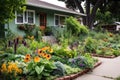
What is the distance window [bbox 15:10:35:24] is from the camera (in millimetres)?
16492

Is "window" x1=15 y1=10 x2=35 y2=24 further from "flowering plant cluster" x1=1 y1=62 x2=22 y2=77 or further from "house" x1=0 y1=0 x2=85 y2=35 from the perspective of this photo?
"flowering plant cluster" x1=1 y1=62 x2=22 y2=77

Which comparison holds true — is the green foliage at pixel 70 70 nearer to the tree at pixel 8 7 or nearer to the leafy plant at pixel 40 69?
the leafy plant at pixel 40 69

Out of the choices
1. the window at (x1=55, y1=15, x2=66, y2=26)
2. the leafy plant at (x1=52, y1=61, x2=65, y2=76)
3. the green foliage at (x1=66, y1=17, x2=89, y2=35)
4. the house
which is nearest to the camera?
the leafy plant at (x1=52, y1=61, x2=65, y2=76)

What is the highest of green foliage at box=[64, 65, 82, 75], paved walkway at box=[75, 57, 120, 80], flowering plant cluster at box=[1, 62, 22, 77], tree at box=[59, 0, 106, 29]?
tree at box=[59, 0, 106, 29]

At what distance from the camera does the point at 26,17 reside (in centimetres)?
1739

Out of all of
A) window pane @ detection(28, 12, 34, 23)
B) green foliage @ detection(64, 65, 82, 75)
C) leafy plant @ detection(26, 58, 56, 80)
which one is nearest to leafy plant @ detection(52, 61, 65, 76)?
leafy plant @ detection(26, 58, 56, 80)

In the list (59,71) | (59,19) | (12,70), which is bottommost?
(59,71)

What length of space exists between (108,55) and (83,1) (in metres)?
24.5

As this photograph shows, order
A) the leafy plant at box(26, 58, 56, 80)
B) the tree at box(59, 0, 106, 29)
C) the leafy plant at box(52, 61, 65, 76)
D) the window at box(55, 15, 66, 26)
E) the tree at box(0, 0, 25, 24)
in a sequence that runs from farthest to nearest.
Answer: the tree at box(59, 0, 106, 29)
the window at box(55, 15, 66, 26)
the tree at box(0, 0, 25, 24)
the leafy plant at box(52, 61, 65, 76)
the leafy plant at box(26, 58, 56, 80)

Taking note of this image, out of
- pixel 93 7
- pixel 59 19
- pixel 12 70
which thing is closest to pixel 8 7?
pixel 12 70

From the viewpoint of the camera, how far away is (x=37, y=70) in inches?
230

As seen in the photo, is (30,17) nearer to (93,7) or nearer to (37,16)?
(37,16)

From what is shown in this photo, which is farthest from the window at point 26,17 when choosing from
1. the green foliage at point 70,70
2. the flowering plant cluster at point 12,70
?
the flowering plant cluster at point 12,70

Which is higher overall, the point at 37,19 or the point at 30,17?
the point at 30,17
